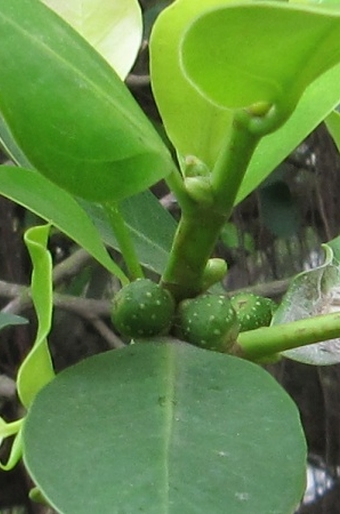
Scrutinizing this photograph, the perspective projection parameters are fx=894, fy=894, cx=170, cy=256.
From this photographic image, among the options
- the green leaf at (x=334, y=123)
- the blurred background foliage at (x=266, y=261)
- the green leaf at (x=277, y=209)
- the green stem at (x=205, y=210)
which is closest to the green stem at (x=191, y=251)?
the green stem at (x=205, y=210)

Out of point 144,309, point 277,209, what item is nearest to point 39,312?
point 144,309

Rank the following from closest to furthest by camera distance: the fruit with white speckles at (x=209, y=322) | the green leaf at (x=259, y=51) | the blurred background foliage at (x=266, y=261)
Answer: the green leaf at (x=259, y=51) < the fruit with white speckles at (x=209, y=322) < the blurred background foliage at (x=266, y=261)

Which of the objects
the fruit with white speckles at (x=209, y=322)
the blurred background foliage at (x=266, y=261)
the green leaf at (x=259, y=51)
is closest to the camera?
the green leaf at (x=259, y=51)

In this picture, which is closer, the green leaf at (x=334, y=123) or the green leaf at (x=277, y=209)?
the green leaf at (x=334, y=123)

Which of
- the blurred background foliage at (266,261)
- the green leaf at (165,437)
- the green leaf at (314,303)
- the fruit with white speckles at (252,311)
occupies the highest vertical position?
the green leaf at (165,437)

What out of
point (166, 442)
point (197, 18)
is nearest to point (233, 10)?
point (197, 18)

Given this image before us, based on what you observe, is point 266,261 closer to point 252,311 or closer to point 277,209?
point 277,209

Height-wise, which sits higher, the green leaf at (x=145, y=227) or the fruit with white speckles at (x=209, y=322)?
the fruit with white speckles at (x=209, y=322)

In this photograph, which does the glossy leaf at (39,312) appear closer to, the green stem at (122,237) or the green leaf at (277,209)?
the green stem at (122,237)
